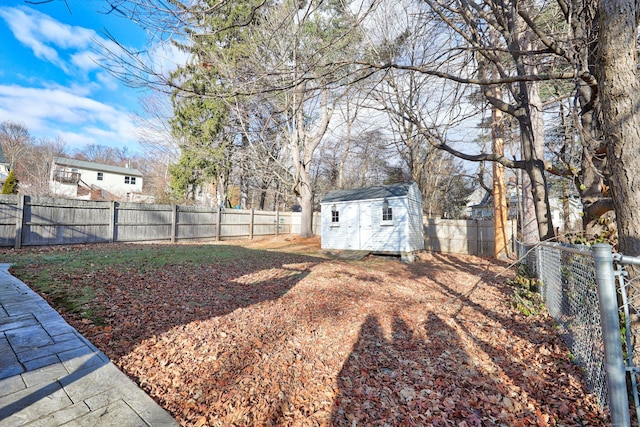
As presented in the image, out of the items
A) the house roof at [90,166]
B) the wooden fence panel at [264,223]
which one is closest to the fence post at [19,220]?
the wooden fence panel at [264,223]

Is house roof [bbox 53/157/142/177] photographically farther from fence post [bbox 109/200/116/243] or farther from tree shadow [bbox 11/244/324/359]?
tree shadow [bbox 11/244/324/359]

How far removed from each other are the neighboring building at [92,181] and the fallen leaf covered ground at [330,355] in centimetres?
2725

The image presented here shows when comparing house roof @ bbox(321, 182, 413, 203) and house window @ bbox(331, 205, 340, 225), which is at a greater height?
house roof @ bbox(321, 182, 413, 203)

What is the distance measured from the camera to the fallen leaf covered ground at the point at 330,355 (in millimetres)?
2031

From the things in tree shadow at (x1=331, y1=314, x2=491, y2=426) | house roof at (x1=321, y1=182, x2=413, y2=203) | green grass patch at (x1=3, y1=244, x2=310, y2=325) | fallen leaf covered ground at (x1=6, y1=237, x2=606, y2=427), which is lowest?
tree shadow at (x1=331, y1=314, x2=491, y2=426)

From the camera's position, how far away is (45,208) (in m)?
8.46

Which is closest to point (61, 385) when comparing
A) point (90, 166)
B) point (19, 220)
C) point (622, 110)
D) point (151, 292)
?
point (151, 292)

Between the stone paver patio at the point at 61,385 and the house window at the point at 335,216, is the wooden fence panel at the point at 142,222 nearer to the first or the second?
the house window at the point at 335,216

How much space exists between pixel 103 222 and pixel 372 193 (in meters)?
10.2

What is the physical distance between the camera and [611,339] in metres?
1.46

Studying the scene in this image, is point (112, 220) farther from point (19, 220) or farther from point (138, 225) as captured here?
point (19, 220)

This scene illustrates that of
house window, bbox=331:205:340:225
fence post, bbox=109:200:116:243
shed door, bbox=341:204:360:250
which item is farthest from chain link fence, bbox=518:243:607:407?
fence post, bbox=109:200:116:243

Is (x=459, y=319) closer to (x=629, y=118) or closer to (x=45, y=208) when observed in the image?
(x=629, y=118)

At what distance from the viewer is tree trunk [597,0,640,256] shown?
6.93 ft
